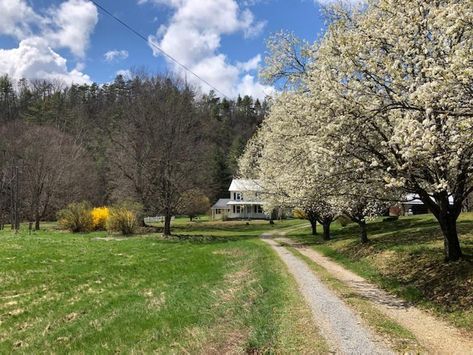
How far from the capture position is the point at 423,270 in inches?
621

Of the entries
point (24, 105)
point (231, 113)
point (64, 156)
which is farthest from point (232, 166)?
point (24, 105)

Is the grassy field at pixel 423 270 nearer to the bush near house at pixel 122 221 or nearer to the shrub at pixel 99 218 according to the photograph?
the bush near house at pixel 122 221

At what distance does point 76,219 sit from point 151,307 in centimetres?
3861

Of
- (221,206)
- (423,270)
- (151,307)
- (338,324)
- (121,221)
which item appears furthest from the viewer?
(221,206)

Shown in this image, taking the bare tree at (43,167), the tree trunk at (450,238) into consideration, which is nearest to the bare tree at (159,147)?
the bare tree at (43,167)

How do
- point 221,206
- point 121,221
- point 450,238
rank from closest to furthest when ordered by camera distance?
point 450,238, point 121,221, point 221,206

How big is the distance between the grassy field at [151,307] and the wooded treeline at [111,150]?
15477 millimetres

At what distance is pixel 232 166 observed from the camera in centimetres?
9188

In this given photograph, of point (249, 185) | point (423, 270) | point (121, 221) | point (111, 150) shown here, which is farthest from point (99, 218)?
point (423, 270)

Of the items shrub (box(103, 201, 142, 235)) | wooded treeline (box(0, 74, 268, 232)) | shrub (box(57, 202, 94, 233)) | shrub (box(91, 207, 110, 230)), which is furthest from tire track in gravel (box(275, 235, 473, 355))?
shrub (box(91, 207, 110, 230))

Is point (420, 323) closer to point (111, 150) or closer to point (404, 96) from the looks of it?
point (404, 96)

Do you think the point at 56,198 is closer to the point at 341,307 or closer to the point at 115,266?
the point at 115,266

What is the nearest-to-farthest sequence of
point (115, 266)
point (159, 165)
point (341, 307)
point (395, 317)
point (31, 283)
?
point (395, 317), point (341, 307), point (31, 283), point (115, 266), point (159, 165)

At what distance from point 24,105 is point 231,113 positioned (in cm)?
4599
